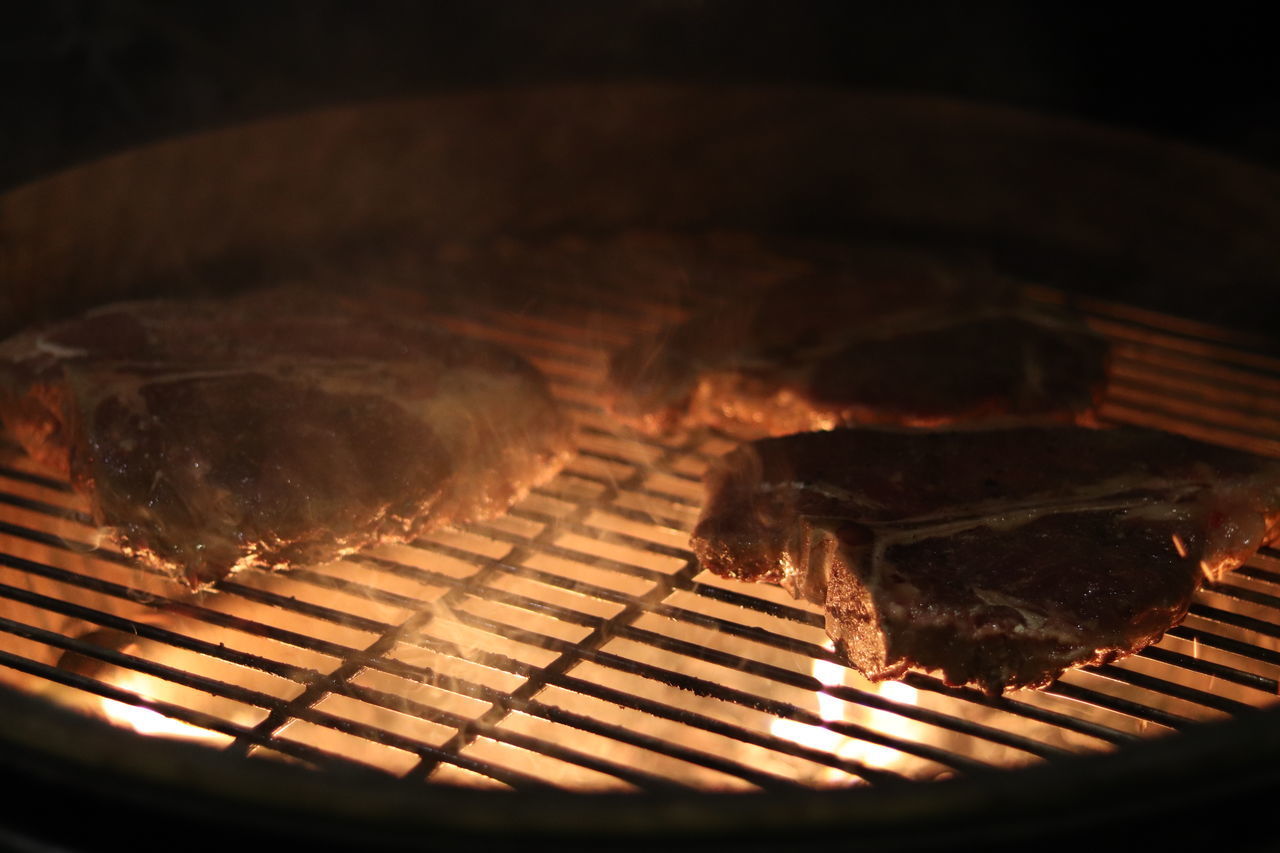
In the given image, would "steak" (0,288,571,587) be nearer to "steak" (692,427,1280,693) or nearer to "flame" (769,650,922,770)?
"steak" (692,427,1280,693)

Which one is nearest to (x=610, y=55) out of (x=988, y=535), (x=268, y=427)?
(x=268, y=427)

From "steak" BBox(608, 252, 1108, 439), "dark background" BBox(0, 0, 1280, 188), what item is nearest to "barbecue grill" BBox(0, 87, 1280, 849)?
"steak" BBox(608, 252, 1108, 439)

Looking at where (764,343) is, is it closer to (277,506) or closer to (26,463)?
(277,506)

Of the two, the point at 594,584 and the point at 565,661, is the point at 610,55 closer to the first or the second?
the point at 594,584

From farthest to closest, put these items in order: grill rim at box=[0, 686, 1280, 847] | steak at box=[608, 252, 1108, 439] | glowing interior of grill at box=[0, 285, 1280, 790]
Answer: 1. steak at box=[608, 252, 1108, 439]
2. glowing interior of grill at box=[0, 285, 1280, 790]
3. grill rim at box=[0, 686, 1280, 847]

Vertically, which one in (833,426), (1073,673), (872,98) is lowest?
(1073,673)

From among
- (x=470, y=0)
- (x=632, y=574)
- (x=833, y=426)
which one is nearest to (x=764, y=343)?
(x=833, y=426)
